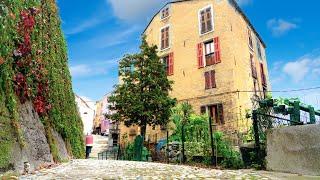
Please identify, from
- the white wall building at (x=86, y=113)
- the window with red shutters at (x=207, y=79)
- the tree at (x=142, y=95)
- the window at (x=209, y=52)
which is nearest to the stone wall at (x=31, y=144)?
the tree at (x=142, y=95)

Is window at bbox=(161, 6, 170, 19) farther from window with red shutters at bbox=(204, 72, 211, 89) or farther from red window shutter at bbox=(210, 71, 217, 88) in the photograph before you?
red window shutter at bbox=(210, 71, 217, 88)

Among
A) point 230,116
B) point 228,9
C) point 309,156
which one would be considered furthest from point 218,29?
Result: point 309,156

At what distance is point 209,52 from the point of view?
25469 mm

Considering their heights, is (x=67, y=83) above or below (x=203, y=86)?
below

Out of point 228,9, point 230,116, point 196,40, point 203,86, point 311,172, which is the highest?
point 228,9

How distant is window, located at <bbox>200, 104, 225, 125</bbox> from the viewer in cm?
2310

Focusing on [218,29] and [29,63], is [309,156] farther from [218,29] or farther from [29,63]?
[218,29]

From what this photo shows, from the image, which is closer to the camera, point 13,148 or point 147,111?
point 13,148

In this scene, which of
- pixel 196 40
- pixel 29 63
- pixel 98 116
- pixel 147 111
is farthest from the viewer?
pixel 98 116

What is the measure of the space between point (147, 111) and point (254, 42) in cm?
1421

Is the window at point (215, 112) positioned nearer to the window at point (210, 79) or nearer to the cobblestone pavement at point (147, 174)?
the window at point (210, 79)

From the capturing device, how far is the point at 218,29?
2519 centimetres

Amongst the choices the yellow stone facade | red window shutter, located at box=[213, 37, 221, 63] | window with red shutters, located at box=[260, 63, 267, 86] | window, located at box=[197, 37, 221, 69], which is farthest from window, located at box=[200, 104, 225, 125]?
window with red shutters, located at box=[260, 63, 267, 86]

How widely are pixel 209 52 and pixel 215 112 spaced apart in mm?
5205
